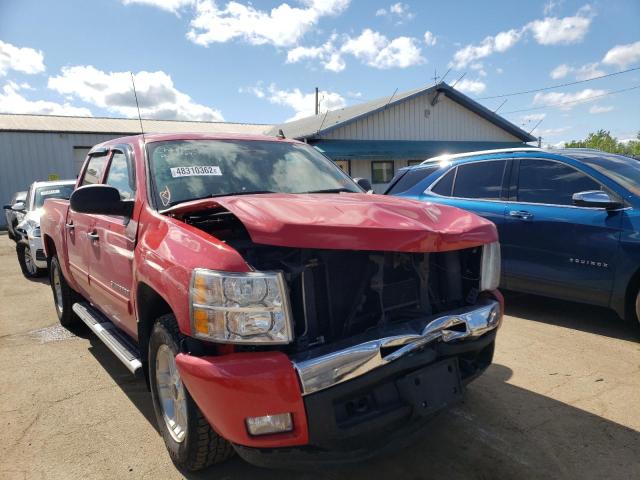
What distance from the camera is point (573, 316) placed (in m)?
4.98

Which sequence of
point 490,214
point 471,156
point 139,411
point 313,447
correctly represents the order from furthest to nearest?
point 471,156
point 490,214
point 139,411
point 313,447

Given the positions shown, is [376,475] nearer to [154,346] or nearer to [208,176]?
[154,346]

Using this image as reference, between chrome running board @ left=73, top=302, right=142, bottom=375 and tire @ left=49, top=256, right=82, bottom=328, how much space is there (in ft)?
1.74

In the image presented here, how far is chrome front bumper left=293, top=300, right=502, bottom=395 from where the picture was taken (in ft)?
6.27

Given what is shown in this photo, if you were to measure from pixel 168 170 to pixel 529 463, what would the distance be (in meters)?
2.77

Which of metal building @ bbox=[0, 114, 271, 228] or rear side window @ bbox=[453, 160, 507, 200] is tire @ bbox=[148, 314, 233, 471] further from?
metal building @ bbox=[0, 114, 271, 228]

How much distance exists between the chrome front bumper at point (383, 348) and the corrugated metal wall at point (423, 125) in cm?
1711

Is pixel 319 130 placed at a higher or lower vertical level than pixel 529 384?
higher

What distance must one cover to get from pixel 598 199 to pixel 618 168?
0.84 m

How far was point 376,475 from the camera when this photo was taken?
2445 mm

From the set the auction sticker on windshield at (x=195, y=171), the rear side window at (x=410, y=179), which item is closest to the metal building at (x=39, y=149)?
the rear side window at (x=410, y=179)

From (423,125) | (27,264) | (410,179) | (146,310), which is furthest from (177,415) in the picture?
(423,125)

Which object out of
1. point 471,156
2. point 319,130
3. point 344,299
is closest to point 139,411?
point 344,299

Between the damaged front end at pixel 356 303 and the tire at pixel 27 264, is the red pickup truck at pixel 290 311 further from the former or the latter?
the tire at pixel 27 264
